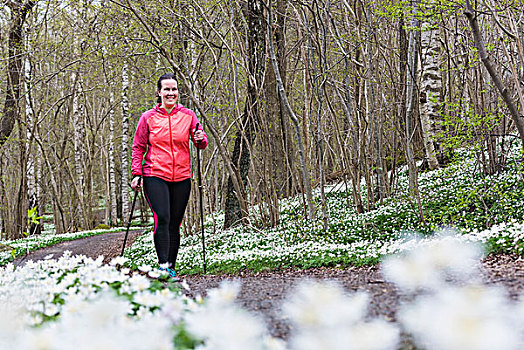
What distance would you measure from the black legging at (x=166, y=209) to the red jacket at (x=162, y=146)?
3.6 inches

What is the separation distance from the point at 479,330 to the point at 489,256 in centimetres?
378

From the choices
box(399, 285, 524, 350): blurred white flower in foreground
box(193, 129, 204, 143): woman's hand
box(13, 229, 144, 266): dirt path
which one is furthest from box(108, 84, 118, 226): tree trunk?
box(399, 285, 524, 350): blurred white flower in foreground

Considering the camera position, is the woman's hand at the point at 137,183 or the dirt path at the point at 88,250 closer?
the woman's hand at the point at 137,183

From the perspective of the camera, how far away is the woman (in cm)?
453

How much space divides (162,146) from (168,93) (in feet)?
2.00

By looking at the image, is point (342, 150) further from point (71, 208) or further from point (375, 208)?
point (71, 208)

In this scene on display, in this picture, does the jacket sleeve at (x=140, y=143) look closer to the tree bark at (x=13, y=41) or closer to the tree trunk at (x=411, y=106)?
the tree trunk at (x=411, y=106)

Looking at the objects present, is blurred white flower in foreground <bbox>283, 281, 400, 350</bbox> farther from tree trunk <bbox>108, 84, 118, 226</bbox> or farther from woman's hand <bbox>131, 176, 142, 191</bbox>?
tree trunk <bbox>108, 84, 118, 226</bbox>

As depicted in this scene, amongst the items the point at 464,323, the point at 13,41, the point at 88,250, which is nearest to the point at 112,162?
the point at 13,41

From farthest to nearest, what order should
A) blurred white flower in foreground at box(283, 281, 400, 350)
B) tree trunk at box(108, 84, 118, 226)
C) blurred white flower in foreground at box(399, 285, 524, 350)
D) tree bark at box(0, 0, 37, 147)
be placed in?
1. tree trunk at box(108, 84, 118, 226)
2. tree bark at box(0, 0, 37, 147)
3. blurred white flower in foreground at box(283, 281, 400, 350)
4. blurred white flower in foreground at box(399, 285, 524, 350)

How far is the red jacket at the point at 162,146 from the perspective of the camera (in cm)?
463

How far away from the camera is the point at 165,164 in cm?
463

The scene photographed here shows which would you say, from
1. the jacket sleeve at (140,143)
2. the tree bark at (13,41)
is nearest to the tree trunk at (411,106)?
the jacket sleeve at (140,143)

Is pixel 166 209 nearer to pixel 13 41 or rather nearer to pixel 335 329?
pixel 335 329
